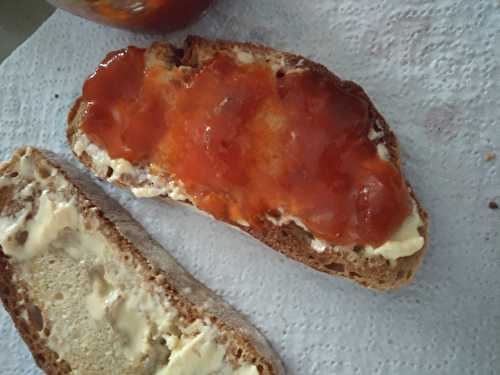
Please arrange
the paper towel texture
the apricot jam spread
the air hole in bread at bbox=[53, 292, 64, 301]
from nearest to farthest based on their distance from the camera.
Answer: the apricot jam spread < the paper towel texture < the air hole in bread at bbox=[53, 292, 64, 301]

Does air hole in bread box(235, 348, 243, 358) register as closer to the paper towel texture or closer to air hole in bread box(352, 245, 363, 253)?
the paper towel texture

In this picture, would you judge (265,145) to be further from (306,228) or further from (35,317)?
(35,317)

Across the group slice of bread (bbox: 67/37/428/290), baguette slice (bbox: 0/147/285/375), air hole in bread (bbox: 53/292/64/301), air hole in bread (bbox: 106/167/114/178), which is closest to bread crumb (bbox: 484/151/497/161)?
slice of bread (bbox: 67/37/428/290)

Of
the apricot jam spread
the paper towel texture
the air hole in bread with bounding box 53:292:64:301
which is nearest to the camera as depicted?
the apricot jam spread

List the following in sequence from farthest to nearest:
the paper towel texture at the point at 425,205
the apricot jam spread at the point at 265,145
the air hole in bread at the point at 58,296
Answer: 1. the air hole in bread at the point at 58,296
2. the paper towel texture at the point at 425,205
3. the apricot jam spread at the point at 265,145

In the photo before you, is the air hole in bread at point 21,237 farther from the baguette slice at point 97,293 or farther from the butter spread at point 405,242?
the butter spread at point 405,242

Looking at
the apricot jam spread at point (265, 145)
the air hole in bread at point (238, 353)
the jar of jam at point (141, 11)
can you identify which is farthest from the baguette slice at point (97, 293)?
the jar of jam at point (141, 11)

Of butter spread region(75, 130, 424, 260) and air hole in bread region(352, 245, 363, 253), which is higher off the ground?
butter spread region(75, 130, 424, 260)
